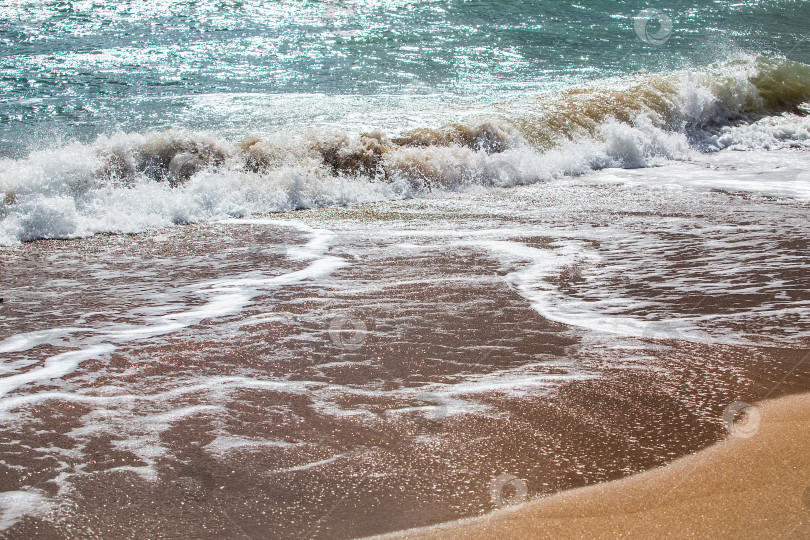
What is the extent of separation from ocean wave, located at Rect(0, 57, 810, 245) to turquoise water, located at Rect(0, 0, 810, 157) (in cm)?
166

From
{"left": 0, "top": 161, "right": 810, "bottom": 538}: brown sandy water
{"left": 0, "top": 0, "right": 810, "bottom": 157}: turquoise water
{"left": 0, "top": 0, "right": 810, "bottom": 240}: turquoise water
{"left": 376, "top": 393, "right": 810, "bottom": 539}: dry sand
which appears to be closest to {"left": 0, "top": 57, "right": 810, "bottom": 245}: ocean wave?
{"left": 0, "top": 0, "right": 810, "bottom": 240}: turquoise water

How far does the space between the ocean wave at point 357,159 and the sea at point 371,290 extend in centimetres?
5

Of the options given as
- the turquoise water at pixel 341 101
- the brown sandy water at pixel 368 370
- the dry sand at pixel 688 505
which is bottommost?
the brown sandy water at pixel 368 370

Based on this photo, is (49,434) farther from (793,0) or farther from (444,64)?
(793,0)

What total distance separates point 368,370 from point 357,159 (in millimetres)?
6512

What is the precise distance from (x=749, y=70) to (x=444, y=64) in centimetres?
686

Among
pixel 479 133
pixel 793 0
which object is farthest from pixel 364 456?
pixel 793 0

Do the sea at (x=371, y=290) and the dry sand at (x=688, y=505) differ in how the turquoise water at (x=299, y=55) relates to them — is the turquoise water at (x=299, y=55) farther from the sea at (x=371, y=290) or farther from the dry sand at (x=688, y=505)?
the dry sand at (x=688, y=505)

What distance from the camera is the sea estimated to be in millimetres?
2670

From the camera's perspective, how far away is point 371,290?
A: 194 inches

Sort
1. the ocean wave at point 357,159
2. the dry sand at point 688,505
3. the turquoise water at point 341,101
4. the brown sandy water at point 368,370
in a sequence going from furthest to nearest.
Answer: the turquoise water at point 341,101 < the ocean wave at point 357,159 < the brown sandy water at point 368,370 < the dry sand at point 688,505

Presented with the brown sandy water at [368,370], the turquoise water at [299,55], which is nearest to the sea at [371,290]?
the brown sandy water at [368,370]

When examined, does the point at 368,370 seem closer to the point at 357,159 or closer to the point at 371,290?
the point at 371,290

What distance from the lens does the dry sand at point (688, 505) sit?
7.41 feet
